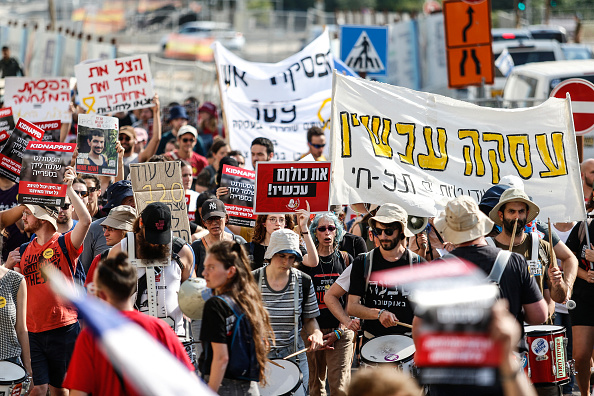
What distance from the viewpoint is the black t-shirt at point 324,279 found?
6895 mm

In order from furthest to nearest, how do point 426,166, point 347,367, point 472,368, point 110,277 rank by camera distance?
point 426,166 → point 347,367 → point 110,277 → point 472,368

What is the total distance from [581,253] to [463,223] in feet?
8.93

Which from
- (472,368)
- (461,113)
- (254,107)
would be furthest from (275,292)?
(254,107)

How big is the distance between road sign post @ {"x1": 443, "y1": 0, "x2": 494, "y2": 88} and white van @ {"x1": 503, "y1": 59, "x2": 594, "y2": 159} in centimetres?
303

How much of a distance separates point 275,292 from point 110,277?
216 cm

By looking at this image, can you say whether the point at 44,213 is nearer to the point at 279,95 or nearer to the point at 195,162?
the point at 195,162

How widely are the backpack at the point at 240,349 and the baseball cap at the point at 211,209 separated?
241 centimetres

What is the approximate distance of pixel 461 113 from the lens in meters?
7.51

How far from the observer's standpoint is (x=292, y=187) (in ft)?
24.1

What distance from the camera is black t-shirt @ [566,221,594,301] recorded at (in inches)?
287

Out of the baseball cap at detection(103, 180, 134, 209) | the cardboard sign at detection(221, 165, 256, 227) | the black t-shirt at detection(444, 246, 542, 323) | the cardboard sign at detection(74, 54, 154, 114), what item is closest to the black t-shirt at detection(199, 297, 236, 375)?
the black t-shirt at detection(444, 246, 542, 323)

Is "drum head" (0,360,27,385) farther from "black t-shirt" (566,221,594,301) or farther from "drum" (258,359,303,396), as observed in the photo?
"black t-shirt" (566,221,594,301)

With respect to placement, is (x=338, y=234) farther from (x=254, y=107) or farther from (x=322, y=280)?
(x=254, y=107)

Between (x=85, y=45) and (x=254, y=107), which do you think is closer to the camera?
(x=254, y=107)
